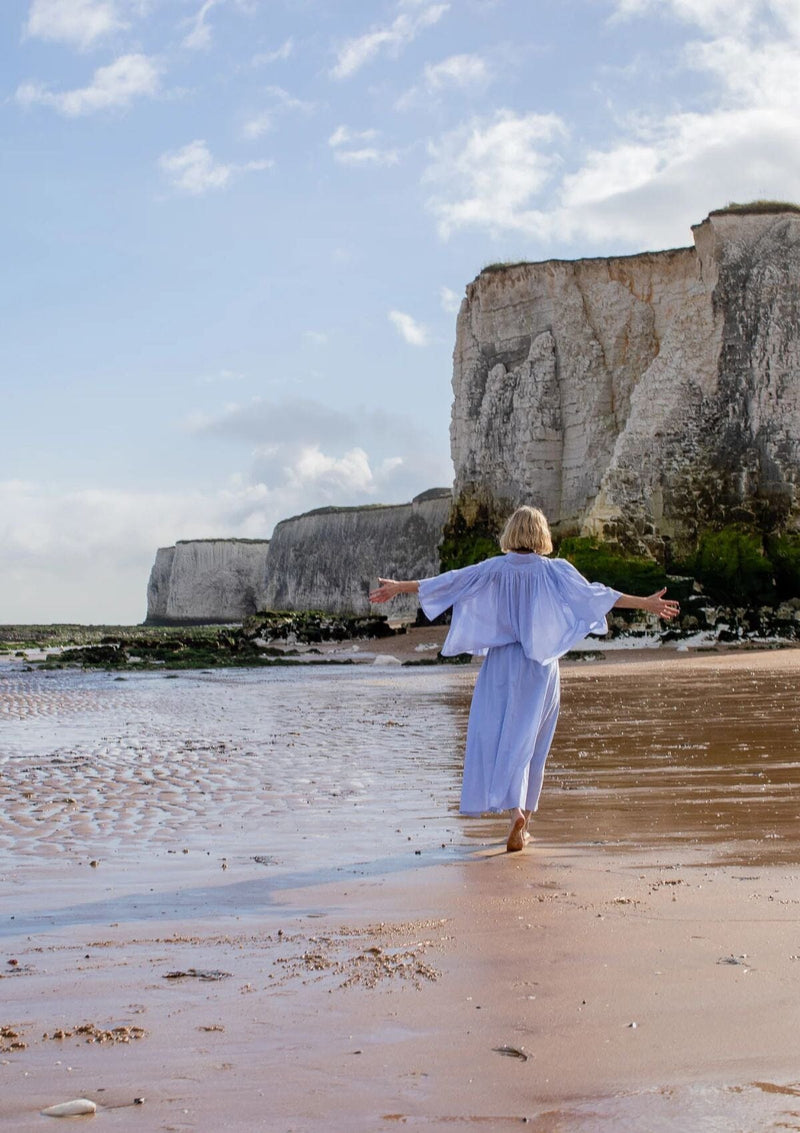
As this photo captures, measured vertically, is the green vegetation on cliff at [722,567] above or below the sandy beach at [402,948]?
above

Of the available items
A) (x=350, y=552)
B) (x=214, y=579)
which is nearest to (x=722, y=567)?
(x=350, y=552)

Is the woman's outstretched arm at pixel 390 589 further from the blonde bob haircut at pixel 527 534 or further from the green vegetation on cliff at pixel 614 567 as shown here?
the green vegetation on cliff at pixel 614 567

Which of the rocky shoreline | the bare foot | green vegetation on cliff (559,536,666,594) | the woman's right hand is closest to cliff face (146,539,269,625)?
the rocky shoreline

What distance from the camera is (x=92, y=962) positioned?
3631 millimetres

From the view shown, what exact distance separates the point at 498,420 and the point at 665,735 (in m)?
34.1

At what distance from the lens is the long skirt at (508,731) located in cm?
582

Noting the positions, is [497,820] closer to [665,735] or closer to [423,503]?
[665,735]

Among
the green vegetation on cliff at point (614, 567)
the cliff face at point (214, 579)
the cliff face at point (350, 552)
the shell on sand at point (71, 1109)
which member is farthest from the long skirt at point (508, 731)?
the cliff face at point (214, 579)

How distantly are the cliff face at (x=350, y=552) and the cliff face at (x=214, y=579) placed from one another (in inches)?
323

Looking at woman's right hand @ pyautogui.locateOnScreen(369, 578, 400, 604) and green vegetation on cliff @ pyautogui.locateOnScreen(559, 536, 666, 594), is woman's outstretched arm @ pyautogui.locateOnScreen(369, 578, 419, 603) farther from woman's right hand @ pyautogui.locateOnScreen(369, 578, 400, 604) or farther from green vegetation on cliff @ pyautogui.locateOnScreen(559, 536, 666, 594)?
green vegetation on cliff @ pyautogui.locateOnScreen(559, 536, 666, 594)

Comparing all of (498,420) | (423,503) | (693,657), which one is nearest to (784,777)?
(693,657)

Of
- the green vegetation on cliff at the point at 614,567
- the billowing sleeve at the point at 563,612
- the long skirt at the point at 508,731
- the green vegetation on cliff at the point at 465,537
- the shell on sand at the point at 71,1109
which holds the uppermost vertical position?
the green vegetation on cliff at the point at 465,537

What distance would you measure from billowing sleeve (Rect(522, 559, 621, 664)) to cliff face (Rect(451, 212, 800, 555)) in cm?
2908

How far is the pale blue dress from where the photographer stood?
5930 millimetres
